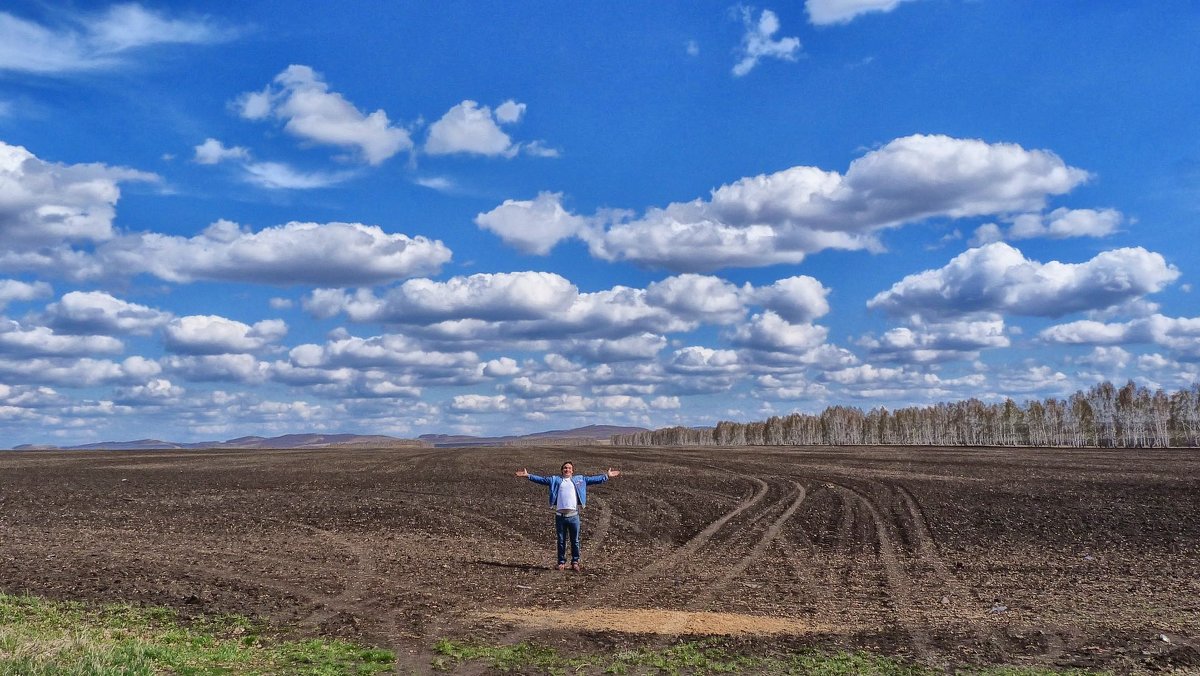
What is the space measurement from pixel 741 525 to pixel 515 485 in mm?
18037

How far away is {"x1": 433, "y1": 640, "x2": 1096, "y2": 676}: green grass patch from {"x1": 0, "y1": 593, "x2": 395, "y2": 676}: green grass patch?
1341 millimetres

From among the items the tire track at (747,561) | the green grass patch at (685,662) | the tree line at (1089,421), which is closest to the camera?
the green grass patch at (685,662)

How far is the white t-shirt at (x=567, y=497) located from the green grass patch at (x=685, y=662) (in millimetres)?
6701

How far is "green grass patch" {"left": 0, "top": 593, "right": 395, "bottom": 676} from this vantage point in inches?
390

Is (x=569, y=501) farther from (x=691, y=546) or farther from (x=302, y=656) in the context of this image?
(x=302, y=656)

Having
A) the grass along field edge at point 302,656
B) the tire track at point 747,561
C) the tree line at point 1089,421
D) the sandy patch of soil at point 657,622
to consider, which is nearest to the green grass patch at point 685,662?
the grass along field edge at point 302,656

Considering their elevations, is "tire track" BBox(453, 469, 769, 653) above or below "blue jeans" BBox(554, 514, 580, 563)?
below

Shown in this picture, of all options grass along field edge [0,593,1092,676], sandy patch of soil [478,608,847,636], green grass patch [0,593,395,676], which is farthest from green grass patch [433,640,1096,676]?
green grass patch [0,593,395,676]

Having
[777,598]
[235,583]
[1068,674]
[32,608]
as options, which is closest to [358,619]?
[235,583]

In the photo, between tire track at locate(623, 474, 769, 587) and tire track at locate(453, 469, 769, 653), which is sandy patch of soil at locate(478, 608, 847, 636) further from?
tire track at locate(623, 474, 769, 587)

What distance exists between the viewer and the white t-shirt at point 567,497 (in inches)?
763

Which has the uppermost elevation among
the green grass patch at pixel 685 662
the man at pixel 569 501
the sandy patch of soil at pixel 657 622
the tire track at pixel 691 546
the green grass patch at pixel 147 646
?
the man at pixel 569 501

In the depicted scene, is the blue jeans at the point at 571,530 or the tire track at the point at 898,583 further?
the blue jeans at the point at 571,530

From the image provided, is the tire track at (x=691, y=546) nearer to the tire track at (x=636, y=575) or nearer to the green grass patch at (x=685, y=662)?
the tire track at (x=636, y=575)
